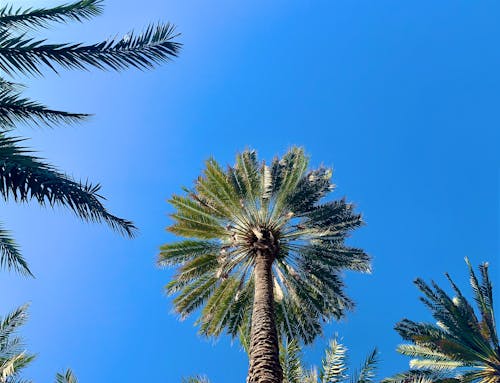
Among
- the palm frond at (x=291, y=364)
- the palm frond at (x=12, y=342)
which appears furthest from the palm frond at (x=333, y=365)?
the palm frond at (x=12, y=342)

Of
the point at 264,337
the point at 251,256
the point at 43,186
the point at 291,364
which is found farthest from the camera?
the point at 251,256

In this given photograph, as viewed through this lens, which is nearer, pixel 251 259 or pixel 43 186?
pixel 43 186

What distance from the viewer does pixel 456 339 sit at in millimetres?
17109

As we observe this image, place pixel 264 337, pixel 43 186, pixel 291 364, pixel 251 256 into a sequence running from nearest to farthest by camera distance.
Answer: pixel 43 186 → pixel 264 337 → pixel 291 364 → pixel 251 256

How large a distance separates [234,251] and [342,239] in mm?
3706

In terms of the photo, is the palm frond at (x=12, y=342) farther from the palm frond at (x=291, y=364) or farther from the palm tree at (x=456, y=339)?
the palm tree at (x=456, y=339)

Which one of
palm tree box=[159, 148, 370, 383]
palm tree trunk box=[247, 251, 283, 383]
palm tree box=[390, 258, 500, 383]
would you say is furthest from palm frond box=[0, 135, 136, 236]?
palm tree box=[390, 258, 500, 383]

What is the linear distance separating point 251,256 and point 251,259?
0.22 metres

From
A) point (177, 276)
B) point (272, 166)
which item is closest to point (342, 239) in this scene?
point (272, 166)

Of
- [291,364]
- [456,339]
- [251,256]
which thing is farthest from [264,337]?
[456,339]

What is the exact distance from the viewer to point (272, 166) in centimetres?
1683

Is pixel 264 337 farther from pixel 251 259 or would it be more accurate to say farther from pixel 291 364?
pixel 251 259

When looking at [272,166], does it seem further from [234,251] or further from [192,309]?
[192,309]

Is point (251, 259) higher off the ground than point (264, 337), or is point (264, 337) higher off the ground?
point (251, 259)
